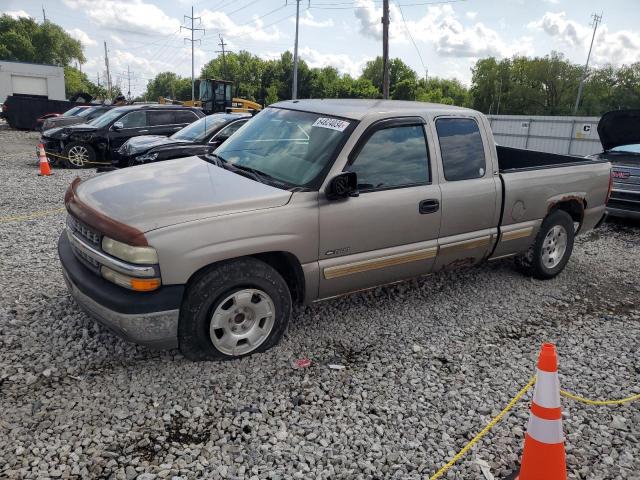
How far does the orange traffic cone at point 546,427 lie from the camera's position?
2234 mm

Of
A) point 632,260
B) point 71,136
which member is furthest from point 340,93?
point 632,260

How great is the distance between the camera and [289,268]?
3678mm

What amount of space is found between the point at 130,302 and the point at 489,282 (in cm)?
383

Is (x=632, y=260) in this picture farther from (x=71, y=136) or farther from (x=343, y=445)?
(x=71, y=136)

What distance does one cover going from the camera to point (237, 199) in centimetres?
333

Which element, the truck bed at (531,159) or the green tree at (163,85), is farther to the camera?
the green tree at (163,85)

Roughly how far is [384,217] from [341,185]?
537 mm

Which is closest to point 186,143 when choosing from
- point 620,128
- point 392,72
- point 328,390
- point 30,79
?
point 328,390

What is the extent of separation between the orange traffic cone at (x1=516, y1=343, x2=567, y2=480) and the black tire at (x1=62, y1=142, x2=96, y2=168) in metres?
12.8

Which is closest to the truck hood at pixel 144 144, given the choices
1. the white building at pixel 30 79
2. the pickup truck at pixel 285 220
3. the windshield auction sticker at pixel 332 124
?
the pickup truck at pixel 285 220

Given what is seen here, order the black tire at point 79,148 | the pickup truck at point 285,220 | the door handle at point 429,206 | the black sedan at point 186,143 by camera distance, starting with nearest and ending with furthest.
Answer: the pickup truck at point 285,220 < the door handle at point 429,206 < the black sedan at point 186,143 < the black tire at point 79,148

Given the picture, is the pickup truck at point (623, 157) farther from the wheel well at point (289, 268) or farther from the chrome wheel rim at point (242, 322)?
the chrome wheel rim at point (242, 322)

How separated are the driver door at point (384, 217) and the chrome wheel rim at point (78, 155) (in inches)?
431

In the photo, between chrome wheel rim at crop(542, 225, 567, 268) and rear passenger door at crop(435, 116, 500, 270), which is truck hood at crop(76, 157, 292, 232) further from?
chrome wheel rim at crop(542, 225, 567, 268)
